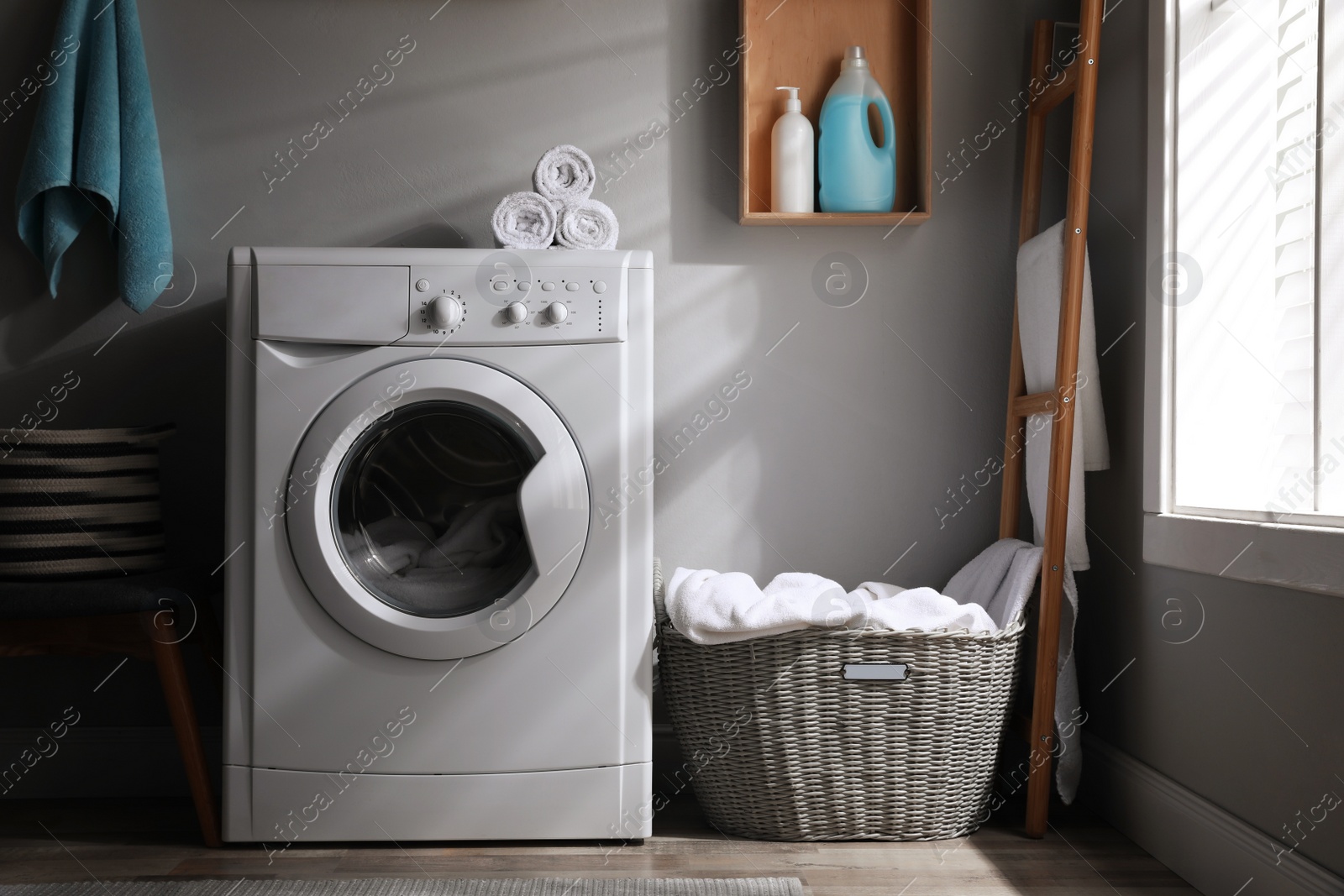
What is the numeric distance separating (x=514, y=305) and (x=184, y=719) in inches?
33.8

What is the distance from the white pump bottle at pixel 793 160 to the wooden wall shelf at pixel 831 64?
4 centimetres

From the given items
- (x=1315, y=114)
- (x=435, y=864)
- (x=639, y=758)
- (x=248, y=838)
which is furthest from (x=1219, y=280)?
(x=248, y=838)

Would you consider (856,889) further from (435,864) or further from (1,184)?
(1,184)

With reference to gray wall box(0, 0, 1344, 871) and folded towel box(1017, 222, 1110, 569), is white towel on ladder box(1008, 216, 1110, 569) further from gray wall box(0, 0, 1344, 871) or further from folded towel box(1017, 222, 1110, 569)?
gray wall box(0, 0, 1344, 871)

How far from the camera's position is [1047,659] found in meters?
1.60

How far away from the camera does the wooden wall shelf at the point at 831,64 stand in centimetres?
192

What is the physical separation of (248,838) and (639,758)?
24.8 inches

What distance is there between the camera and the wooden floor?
1.41m

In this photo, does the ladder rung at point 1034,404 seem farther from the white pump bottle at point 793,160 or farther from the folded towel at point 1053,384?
the white pump bottle at point 793,160

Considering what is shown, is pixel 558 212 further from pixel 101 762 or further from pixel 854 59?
pixel 101 762

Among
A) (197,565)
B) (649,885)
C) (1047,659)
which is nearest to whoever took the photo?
(649,885)

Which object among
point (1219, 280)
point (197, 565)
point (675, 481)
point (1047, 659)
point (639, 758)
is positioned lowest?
point (639, 758)

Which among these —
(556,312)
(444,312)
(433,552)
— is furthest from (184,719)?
(556,312)

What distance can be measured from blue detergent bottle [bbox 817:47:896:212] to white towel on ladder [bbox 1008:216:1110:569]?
1.04 feet
